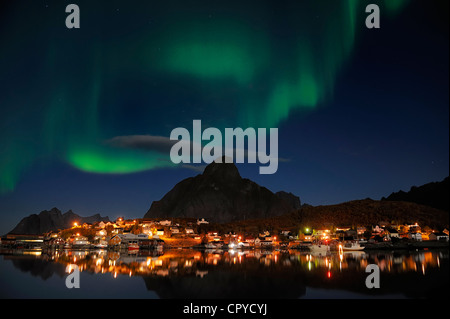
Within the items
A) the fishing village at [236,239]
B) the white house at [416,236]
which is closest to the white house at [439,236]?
the fishing village at [236,239]

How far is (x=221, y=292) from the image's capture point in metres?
22.2

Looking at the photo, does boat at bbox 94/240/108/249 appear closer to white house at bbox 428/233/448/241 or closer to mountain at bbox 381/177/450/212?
white house at bbox 428/233/448/241

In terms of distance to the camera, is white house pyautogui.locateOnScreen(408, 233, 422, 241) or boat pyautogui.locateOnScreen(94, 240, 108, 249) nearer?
white house pyautogui.locateOnScreen(408, 233, 422, 241)

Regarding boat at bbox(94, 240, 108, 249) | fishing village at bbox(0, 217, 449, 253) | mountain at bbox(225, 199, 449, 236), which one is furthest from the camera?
mountain at bbox(225, 199, 449, 236)

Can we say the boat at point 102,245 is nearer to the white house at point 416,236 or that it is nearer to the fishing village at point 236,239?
the fishing village at point 236,239

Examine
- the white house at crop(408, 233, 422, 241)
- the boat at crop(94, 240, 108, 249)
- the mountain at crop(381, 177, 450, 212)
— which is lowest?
the boat at crop(94, 240, 108, 249)

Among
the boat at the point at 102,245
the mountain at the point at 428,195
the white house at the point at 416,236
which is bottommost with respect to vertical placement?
the boat at the point at 102,245

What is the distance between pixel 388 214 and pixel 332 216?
84.8 feet

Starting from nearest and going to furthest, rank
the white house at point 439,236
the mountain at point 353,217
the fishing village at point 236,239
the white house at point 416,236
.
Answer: the fishing village at point 236,239
the white house at point 439,236
the white house at point 416,236
the mountain at point 353,217

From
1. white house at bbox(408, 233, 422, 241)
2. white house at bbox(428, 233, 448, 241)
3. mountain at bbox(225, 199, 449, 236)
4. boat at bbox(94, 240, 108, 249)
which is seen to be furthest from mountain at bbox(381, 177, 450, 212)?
boat at bbox(94, 240, 108, 249)

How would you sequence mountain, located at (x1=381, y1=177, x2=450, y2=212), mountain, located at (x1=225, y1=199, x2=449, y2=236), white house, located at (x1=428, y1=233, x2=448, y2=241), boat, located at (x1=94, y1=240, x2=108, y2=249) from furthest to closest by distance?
mountain, located at (x1=381, y1=177, x2=450, y2=212) < mountain, located at (x1=225, y1=199, x2=449, y2=236) < boat, located at (x1=94, y1=240, x2=108, y2=249) < white house, located at (x1=428, y1=233, x2=448, y2=241)

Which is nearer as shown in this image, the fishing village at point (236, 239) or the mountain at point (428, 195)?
the fishing village at point (236, 239)

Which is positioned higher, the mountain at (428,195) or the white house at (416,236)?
the mountain at (428,195)
